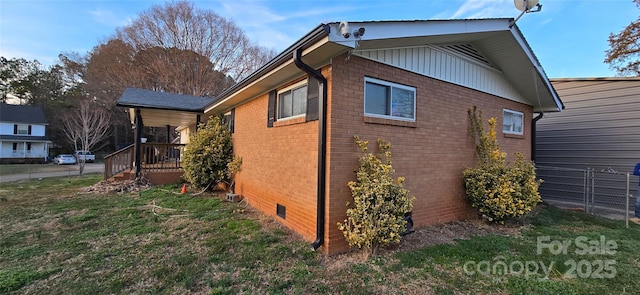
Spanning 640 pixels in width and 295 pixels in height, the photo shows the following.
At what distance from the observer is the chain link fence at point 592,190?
7.74 m

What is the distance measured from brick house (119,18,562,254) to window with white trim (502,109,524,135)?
47mm

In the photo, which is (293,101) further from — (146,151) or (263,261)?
(146,151)

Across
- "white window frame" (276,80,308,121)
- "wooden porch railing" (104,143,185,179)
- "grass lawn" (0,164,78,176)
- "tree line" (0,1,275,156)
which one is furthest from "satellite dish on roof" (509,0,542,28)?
"grass lawn" (0,164,78,176)

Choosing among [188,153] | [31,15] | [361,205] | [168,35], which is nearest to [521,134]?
Answer: [361,205]

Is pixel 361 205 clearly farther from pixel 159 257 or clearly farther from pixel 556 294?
pixel 159 257

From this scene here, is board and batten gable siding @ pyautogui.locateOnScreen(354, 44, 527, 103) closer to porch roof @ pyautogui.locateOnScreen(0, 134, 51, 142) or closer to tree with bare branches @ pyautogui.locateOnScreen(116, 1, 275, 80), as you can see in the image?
tree with bare branches @ pyautogui.locateOnScreen(116, 1, 275, 80)

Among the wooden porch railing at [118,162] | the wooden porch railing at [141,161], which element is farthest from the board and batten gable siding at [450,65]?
the wooden porch railing at [118,162]

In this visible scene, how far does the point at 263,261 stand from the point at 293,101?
298cm

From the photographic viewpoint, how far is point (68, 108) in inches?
1256

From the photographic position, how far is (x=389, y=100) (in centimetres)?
Result: 483

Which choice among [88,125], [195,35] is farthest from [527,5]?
[195,35]

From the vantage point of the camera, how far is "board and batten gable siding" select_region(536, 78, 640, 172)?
823 cm

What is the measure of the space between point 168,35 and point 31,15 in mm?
17029

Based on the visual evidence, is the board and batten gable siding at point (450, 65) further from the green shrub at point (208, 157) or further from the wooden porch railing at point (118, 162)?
the wooden porch railing at point (118, 162)
